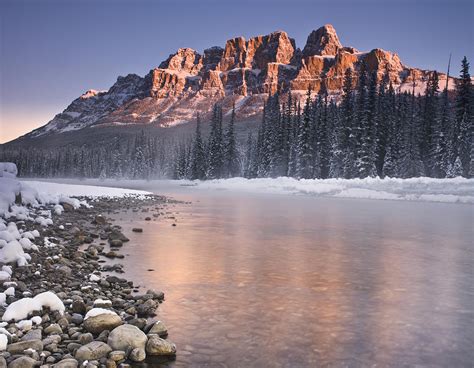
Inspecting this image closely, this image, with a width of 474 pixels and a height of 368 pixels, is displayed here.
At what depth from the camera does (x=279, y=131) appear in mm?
73188

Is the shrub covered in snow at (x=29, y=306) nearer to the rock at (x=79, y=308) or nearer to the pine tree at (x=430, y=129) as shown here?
the rock at (x=79, y=308)

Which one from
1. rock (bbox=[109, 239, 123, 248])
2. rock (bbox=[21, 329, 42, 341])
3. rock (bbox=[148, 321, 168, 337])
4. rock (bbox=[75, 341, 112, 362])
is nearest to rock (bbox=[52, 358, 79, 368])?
rock (bbox=[75, 341, 112, 362])

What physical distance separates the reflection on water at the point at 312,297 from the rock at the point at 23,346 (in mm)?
1445

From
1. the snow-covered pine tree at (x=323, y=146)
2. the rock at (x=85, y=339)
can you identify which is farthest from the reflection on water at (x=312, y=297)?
the snow-covered pine tree at (x=323, y=146)

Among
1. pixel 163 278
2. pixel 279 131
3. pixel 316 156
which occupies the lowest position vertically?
pixel 163 278

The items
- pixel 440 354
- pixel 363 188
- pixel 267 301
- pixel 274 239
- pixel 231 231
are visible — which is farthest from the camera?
pixel 363 188

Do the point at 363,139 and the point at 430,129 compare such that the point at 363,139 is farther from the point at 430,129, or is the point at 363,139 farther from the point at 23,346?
the point at 23,346

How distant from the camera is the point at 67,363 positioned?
3.96m

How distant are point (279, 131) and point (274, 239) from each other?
2413 inches

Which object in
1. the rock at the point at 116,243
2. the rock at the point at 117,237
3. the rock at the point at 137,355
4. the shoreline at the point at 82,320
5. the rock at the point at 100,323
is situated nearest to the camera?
the shoreline at the point at 82,320

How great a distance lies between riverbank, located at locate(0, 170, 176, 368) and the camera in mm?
4293

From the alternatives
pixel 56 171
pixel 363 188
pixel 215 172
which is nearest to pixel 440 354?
pixel 363 188

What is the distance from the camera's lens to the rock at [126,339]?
4559mm

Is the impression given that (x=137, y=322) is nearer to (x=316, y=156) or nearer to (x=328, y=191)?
(x=328, y=191)
